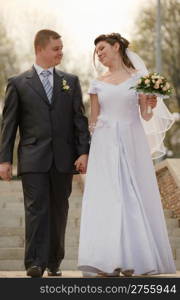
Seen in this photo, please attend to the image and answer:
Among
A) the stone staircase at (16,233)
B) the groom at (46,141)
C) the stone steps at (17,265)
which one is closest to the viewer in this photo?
the groom at (46,141)

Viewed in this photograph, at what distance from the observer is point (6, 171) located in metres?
10.5

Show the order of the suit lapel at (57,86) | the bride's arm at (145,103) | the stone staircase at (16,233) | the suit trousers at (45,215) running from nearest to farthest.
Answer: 1. the suit trousers at (45,215)
2. the bride's arm at (145,103)
3. the suit lapel at (57,86)
4. the stone staircase at (16,233)

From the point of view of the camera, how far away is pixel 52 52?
10680 millimetres

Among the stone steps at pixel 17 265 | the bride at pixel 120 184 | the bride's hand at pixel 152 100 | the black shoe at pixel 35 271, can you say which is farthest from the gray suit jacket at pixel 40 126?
the stone steps at pixel 17 265

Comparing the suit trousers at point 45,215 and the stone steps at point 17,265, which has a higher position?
the suit trousers at point 45,215

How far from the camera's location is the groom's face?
35.0 ft

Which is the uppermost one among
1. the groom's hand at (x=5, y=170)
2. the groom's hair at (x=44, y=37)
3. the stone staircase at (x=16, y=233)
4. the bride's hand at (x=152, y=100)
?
the groom's hair at (x=44, y=37)

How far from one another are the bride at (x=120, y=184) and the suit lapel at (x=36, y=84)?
0.50 meters

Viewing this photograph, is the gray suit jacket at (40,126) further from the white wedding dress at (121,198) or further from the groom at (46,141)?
the white wedding dress at (121,198)

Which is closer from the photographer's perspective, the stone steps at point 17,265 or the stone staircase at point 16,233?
the stone steps at point 17,265

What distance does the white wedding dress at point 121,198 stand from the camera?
33.7 feet

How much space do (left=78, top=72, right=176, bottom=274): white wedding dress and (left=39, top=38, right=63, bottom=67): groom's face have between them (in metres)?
0.48

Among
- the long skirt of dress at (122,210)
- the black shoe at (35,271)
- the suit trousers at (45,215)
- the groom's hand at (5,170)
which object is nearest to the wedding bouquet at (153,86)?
the long skirt of dress at (122,210)

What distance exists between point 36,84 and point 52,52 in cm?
35
